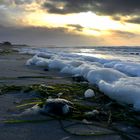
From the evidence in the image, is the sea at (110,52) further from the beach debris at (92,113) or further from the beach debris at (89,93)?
the beach debris at (92,113)

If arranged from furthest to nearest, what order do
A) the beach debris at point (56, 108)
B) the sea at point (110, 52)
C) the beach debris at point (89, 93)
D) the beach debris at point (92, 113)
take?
the sea at point (110, 52), the beach debris at point (89, 93), the beach debris at point (92, 113), the beach debris at point (56, 108)

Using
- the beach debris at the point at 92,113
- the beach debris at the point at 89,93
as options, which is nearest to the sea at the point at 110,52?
the beach debris at the point at 89,93

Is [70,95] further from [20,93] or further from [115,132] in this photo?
[115,132]

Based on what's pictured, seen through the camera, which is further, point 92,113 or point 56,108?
point 92,113

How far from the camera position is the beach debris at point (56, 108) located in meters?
3.25

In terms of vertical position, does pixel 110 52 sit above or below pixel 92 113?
above

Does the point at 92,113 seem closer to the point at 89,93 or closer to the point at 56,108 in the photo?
the point at 56,108

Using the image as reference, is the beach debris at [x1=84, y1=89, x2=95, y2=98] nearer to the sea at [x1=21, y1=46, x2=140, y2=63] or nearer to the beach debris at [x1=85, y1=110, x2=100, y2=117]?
the beach debris at [x1=85, y1=110, x2=100, y2=117]

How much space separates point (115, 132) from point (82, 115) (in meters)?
0.53

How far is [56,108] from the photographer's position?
3264mm

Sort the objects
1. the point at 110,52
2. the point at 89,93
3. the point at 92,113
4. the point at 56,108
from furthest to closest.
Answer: the point at 110,52 → the point at 89,93 → the point at 92,113 → the point at 56,108

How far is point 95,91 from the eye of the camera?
15.6ft

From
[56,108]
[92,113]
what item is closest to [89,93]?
[92,113]

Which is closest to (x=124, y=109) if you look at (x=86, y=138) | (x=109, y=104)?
(x=109, y=104)
